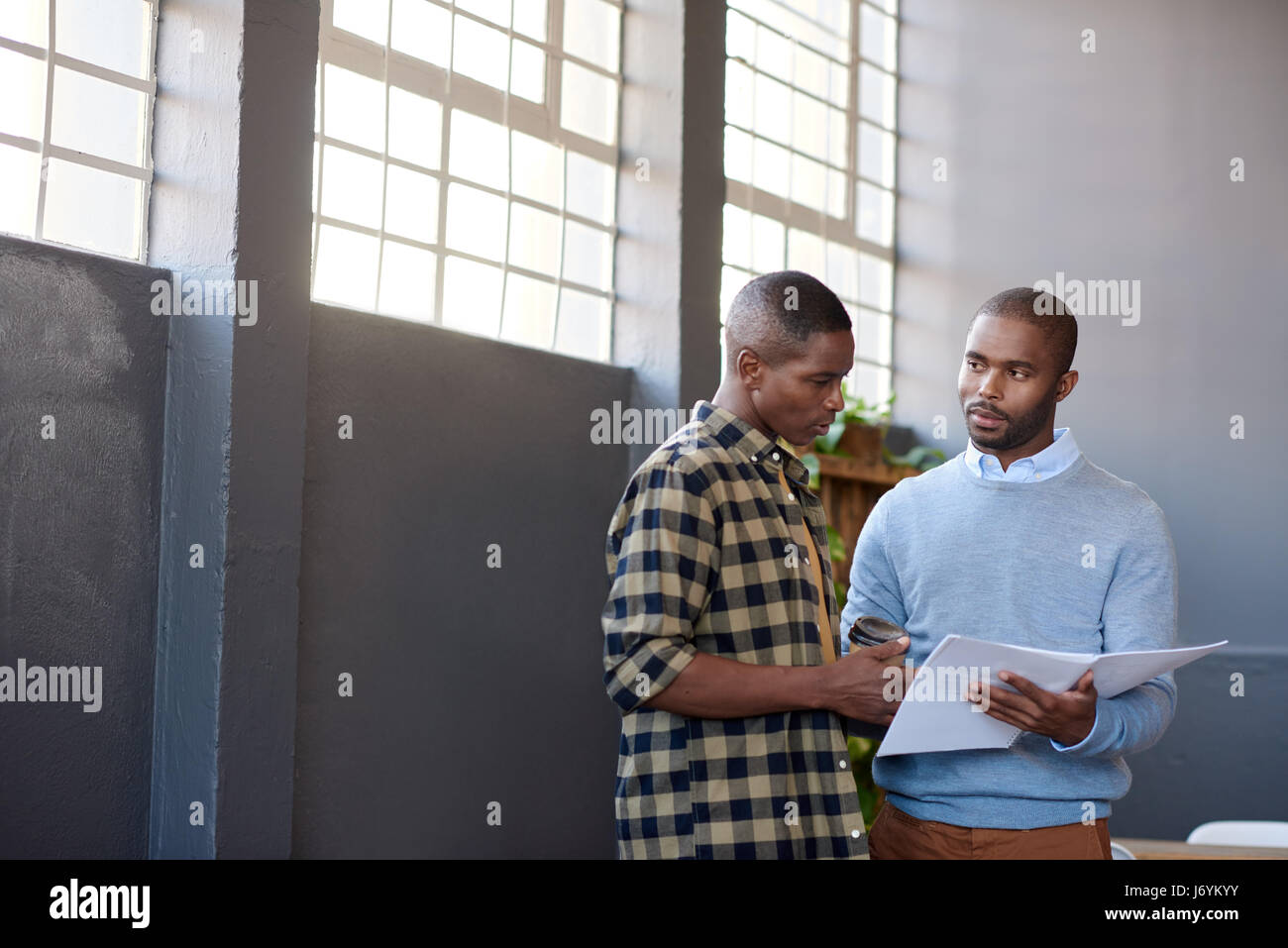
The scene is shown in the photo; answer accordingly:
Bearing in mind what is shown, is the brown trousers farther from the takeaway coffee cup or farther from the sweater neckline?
the sweater neckline

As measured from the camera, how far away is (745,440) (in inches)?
69.3

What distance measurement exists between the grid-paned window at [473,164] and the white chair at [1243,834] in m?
2.20

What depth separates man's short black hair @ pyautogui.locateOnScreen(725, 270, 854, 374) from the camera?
5.85ft

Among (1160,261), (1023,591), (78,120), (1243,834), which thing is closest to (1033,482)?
(1023,591)

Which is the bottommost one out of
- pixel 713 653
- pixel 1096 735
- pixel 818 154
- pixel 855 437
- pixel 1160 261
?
pixel 1096 735

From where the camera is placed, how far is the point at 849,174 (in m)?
5.58

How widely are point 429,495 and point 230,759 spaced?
2.90ft

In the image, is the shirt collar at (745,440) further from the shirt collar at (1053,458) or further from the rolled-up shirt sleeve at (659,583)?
the shirt collar at (1053,458)

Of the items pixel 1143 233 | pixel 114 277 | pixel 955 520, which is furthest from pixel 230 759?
pixel 1143 233

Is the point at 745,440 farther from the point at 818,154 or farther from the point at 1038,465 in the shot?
the point at 818,154

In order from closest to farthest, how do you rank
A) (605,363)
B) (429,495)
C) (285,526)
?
(285,526) → (429,495) → (605,363)

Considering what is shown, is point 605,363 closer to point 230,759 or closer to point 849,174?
point 230,759

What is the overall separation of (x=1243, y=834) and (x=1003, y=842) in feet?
6.24
